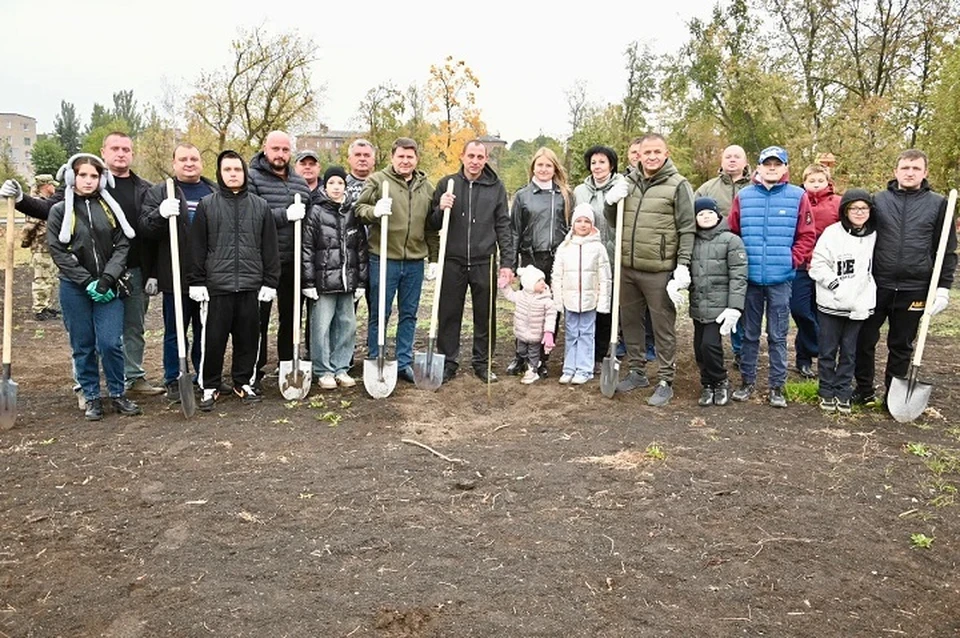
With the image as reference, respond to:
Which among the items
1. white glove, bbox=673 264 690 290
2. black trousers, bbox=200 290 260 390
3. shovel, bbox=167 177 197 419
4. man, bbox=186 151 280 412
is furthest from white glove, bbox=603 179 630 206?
shovel, bbox=167 177 197 419

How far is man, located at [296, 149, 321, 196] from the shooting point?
6.46 meters

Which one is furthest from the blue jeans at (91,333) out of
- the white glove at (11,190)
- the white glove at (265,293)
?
the white glove at (265,293)

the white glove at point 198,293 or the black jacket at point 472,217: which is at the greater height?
the black jacket at point 472,217

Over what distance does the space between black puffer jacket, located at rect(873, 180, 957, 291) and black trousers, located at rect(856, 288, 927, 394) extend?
0.10m

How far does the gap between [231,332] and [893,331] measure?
18.2 feet

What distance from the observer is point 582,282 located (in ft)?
21.4

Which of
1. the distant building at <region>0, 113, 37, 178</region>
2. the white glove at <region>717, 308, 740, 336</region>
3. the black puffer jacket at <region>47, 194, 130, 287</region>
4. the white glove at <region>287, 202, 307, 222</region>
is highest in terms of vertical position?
the distant building at <region>0, 113, 37, 178</region>

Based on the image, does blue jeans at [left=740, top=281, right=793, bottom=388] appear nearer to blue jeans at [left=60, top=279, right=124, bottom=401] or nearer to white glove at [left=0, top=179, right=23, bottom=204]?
blue jeans at [left=60, top=279, right=124, bottom=401]

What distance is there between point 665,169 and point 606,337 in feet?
5.95

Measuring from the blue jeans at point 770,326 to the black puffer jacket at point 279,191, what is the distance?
12.9 feet

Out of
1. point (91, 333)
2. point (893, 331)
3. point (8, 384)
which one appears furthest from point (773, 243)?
point (8, 384)

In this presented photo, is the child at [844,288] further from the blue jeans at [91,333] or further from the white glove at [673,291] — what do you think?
the blue jeans at [91,333]

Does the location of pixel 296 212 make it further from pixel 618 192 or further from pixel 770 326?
pixel 770 326

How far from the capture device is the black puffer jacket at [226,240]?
5723 millimetres
